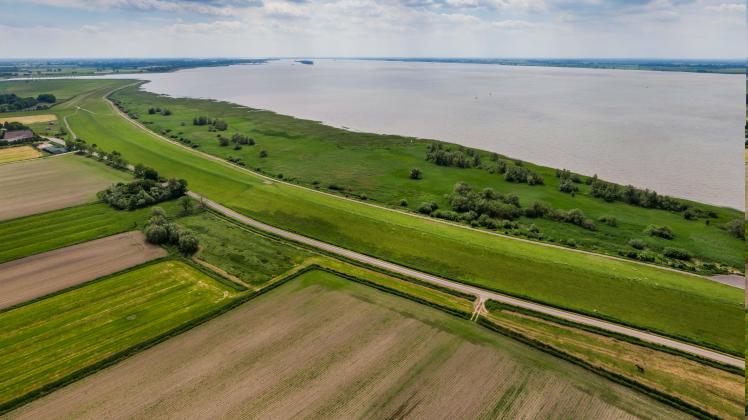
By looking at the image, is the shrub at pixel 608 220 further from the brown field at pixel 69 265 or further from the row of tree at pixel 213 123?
the row of tree at pixel 213 123

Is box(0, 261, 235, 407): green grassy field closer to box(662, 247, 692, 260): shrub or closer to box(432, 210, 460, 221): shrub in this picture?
box(432, 210, 460, 221): shrub

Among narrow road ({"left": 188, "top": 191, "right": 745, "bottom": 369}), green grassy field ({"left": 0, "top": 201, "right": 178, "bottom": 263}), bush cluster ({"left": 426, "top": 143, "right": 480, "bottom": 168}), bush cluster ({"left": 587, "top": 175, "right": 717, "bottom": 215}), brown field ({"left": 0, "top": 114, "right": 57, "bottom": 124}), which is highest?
brown field ({"left": 0, "top": 114, "right": 57, "bottom": 124})

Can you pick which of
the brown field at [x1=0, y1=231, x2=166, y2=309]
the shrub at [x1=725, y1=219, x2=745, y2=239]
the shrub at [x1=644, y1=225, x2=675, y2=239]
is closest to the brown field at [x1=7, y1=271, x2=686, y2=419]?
the brown field at [x1=0, y1=231, x2=166, y2=309]

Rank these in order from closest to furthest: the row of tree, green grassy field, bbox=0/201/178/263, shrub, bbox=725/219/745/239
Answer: green grassy field, bbox=0/201/178/263 < shrub, bbox=725/219/745/239 < the row of tree

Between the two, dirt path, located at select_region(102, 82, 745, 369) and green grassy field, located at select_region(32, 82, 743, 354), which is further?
green grassy field, located at select_region(32, 82, 743, 354)

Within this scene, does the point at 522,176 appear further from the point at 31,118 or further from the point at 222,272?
the point at 31,118

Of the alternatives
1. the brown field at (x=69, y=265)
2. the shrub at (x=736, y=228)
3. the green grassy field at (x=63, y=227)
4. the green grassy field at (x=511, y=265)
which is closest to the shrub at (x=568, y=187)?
the shrub at (x=736, y=228)

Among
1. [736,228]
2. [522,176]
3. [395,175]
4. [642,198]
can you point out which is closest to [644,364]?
[736,228]

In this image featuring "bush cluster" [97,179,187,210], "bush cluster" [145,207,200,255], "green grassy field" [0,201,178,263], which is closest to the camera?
"bush cluster" [145,207,200,255]
